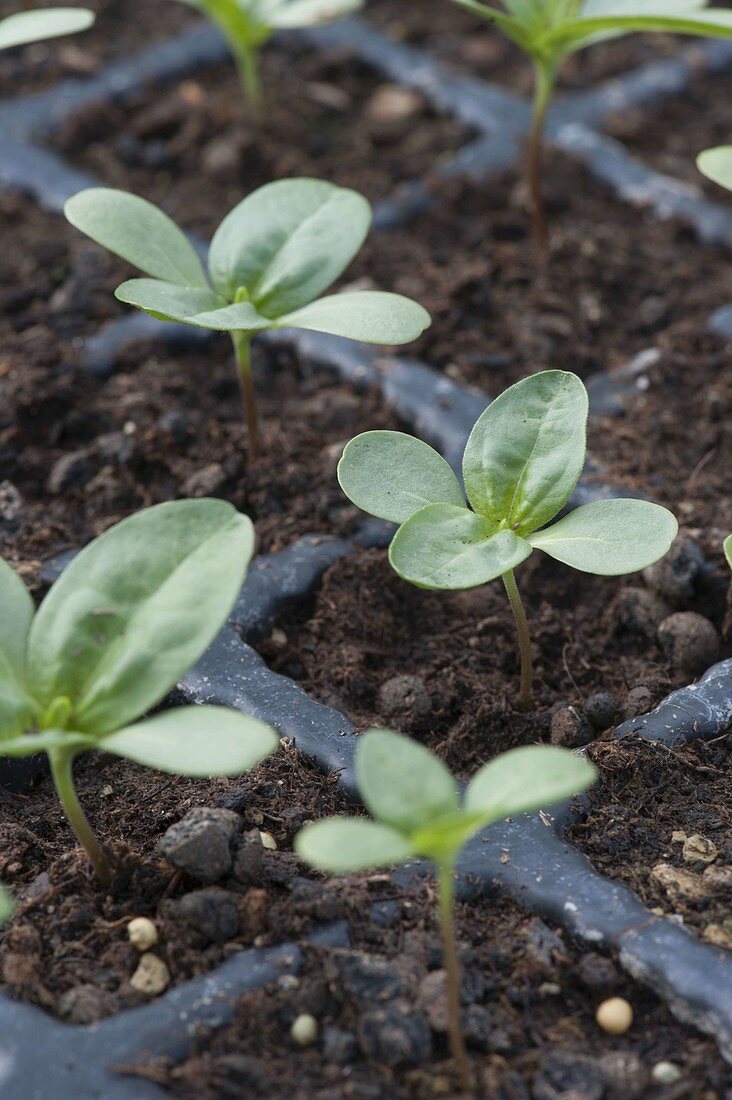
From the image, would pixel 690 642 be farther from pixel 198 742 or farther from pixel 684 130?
pixel 684 130

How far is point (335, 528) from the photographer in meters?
1.48

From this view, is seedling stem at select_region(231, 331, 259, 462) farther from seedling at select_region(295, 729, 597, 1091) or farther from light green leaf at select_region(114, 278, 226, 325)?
seedling at select_region(295, 729, 597, 1091)

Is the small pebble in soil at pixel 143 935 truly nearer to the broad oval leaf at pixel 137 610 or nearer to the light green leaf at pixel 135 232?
the broad oval leaf at pixel 137 610

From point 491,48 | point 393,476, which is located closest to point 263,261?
point 393,476

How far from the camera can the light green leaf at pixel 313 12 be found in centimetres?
185

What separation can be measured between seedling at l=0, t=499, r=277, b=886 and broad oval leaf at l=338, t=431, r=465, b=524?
17 cm

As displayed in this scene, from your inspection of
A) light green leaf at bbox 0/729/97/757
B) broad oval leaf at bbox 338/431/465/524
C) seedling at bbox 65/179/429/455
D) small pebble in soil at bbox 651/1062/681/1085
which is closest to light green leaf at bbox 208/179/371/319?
seedling at bbox 65/179/429/455

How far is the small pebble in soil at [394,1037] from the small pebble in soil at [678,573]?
64 cm

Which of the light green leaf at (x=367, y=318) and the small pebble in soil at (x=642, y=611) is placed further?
the small pebble in soil at (x=642, y=611)

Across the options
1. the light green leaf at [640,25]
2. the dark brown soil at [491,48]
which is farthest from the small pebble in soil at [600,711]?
the dark brown soil at [491,48]

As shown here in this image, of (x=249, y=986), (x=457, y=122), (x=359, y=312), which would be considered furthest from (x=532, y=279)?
(x=249, y=986)

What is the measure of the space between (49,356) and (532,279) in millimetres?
751

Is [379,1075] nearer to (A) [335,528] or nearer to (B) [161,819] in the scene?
(B) [161,819]

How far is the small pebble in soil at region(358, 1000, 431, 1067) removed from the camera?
904mm
